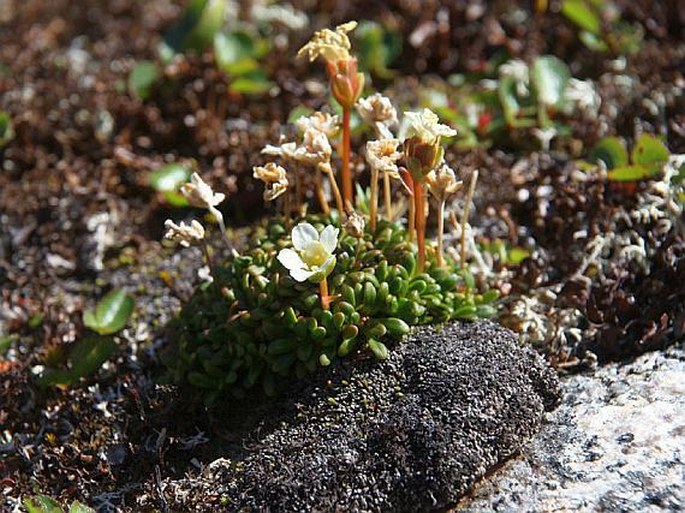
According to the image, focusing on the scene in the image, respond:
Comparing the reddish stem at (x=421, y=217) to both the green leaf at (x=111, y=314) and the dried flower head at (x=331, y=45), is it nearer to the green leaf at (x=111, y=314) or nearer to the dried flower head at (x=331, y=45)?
the dried flower head at (x=331, y=45)

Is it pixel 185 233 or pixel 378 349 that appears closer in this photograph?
pixel 378 349

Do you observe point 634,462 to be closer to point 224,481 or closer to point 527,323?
point 527,323

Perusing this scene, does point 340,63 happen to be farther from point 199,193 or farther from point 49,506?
point 49,506

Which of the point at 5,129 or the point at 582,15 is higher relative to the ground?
the point at 582,15

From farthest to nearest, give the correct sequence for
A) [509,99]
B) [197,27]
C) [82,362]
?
[197,27], [509,99], [82,362]

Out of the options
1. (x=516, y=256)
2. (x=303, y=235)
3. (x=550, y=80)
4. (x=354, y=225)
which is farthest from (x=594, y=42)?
(x=303, y=235)

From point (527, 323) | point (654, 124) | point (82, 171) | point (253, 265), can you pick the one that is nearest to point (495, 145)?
point (654, 124)

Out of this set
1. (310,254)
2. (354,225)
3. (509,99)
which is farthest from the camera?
(509,99)
